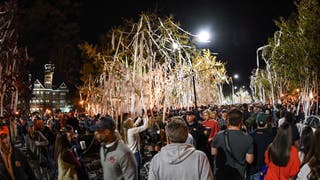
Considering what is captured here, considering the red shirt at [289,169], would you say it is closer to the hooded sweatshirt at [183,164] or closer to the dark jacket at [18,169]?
the hooded sweatshirt at [183,164]

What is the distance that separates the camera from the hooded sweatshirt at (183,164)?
4020 mm

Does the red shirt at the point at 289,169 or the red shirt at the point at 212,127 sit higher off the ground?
the red shirt at the point at 212,127

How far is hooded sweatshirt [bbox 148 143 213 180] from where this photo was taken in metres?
4.02

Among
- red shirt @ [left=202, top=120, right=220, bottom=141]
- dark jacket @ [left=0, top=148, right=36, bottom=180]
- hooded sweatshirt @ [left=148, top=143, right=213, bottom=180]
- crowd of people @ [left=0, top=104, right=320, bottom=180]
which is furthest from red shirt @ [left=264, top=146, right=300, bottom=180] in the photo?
red shirt @ [left=202, top=120, right=220, bottom=141]

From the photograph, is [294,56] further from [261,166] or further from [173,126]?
[173,126]

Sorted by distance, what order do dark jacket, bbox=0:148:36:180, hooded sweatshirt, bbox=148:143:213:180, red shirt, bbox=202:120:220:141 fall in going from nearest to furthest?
1. hooded sweatshirt, bbox=148:143:213:180
2. dark jacket, bbox=0:148:36:180
3. red shirt, bbox=202:120:220:141

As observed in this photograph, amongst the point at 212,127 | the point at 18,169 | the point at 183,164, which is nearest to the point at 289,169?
the point at 183,164

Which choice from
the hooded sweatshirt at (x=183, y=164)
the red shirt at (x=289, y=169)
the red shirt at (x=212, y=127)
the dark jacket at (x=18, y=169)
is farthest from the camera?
the red shirt at (x=212, y=127)

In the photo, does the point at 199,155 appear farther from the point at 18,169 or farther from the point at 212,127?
the point at 212,127

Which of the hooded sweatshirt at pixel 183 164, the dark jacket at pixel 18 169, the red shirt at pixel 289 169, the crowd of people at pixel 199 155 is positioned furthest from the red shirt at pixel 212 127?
the hooded sweatshirt at pixel 183 164

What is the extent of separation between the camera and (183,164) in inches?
159

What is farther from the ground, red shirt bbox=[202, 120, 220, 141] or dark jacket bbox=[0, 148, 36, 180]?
red shirt bbox=[202, 120, 220, 141]

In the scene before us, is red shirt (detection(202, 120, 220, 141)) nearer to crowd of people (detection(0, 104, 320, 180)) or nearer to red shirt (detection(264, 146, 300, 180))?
crowd of people (detection(0, 104, 320, 180))

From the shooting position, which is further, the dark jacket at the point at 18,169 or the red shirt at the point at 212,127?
the red shirt at the point at 212,127
